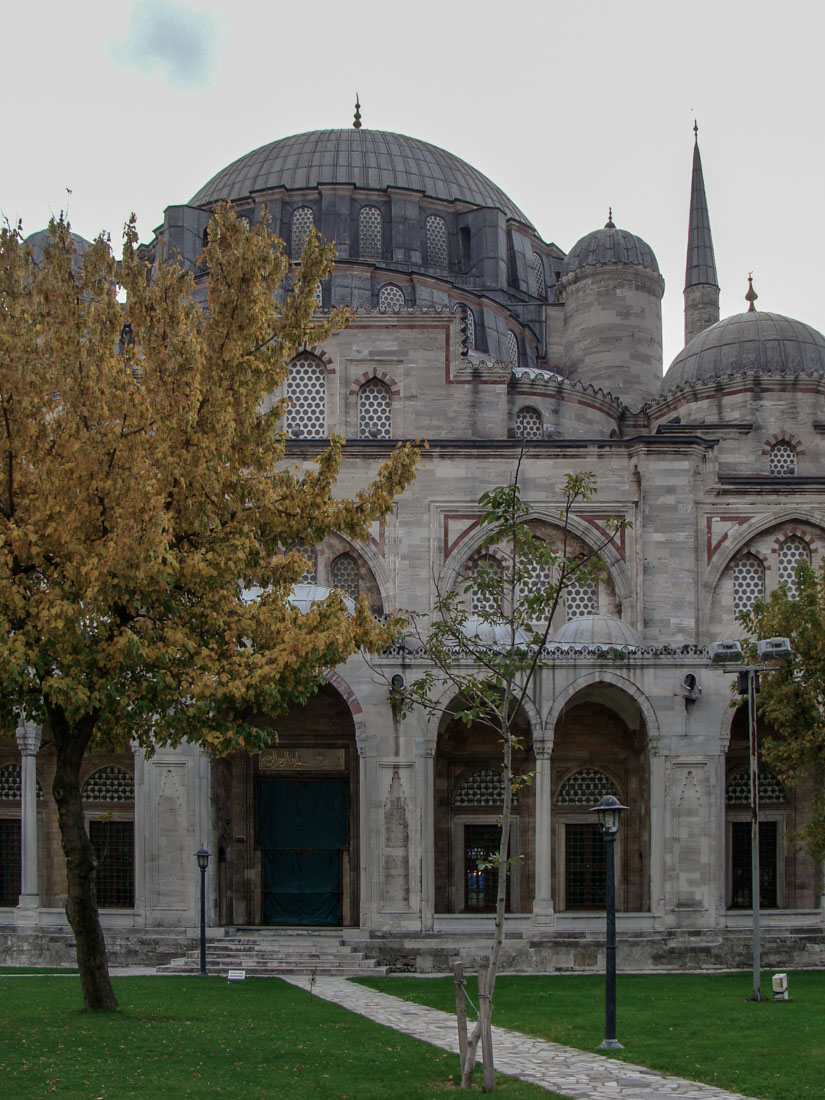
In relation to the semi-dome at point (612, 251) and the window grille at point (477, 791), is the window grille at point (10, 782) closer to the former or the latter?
the window grille at point (477, 791)

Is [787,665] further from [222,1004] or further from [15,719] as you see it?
[15,719]

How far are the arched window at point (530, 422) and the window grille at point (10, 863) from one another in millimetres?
13957

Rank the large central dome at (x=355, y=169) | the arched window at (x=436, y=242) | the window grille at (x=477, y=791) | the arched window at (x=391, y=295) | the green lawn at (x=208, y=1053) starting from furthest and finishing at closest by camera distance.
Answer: the large central dome at (x=355, y=169), the arched window at (x=436, y=242), the arched window at (x=391, y=295), the window grille at (x=477, y=791), the green lawn at (x=208, y=1053)

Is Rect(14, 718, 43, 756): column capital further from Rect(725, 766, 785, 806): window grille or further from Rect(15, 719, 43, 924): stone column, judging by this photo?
Rect(725, 766, 785, 806): window grille

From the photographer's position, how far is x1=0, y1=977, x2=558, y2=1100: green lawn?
1187cm

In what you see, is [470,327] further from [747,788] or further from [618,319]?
[747,788]

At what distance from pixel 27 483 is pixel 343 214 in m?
27.0

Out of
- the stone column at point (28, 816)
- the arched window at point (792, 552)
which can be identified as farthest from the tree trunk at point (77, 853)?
the arched window at point (792, 552)

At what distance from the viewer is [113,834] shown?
31031mm

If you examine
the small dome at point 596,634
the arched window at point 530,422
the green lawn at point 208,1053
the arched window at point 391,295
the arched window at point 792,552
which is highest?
the arched window at point 391,295

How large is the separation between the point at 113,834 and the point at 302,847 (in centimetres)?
388

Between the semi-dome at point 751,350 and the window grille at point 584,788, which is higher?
the semi-dome at point 751,350

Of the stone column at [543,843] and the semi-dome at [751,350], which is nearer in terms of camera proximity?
the stone column at [543,843]

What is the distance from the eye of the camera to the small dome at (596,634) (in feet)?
95.3
